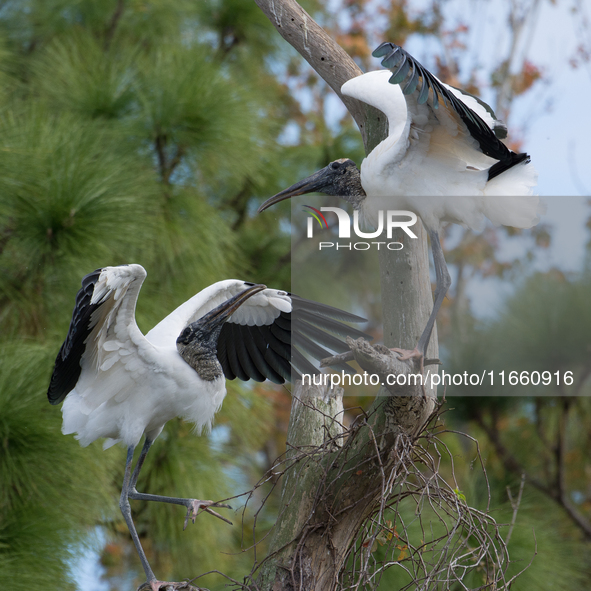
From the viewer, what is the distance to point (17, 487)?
252cm

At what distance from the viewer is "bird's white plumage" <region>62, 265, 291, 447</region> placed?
1807mm

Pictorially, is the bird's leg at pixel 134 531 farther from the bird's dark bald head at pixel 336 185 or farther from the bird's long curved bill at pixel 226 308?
the bird's dark bald head at pixel 336 185

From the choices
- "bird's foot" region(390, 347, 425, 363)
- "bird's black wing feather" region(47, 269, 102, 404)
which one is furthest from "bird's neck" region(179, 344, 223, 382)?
"bird's foot" region(390, 347, 425, 363)

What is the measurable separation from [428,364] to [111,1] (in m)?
3.14

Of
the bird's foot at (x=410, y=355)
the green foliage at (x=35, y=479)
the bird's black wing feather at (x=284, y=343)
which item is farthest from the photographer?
the green foliage at (x=35, y=479)

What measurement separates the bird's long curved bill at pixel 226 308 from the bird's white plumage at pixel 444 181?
37cm

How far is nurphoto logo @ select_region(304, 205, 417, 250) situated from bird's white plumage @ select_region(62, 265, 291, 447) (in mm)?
460

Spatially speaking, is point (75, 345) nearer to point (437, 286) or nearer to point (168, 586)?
point (168, 586)

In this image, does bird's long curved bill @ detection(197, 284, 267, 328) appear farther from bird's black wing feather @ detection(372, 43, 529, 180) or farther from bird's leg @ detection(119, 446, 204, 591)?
bird's black wing feather @ detection(372, 43, 529, 180)

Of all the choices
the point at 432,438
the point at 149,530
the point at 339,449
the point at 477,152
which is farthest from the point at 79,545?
the point at 477,152

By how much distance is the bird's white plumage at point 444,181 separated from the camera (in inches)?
69.3

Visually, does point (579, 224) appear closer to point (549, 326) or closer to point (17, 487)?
point (549, 326)

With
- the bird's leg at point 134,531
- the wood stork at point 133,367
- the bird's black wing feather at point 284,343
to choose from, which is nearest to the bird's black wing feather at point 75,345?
the wood stork at point 133,367

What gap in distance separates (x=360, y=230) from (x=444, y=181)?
12.1 inches
